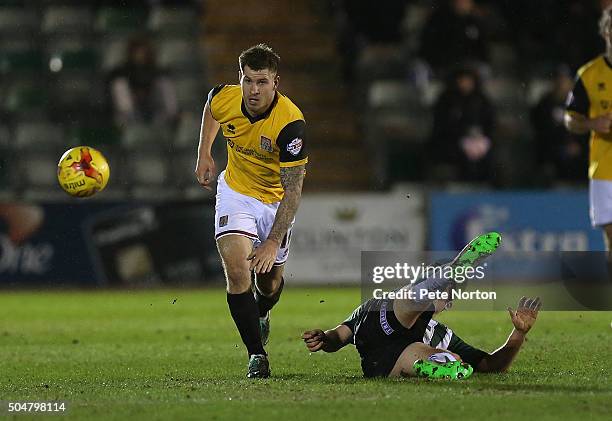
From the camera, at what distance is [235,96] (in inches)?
340

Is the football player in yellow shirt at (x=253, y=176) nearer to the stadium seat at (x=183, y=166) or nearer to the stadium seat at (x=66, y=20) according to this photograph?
the stadium seat at (x=183, y=166)

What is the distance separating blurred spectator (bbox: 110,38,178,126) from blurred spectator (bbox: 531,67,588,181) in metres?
4.98

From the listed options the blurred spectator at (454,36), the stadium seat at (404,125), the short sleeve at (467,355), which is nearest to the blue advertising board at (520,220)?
the stadium seat at (404,125)

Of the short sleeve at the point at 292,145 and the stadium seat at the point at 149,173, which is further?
the stadium seat at the point at 149,173

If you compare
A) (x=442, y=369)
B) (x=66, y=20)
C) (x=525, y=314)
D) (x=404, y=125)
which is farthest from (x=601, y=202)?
(x=66, y=20)

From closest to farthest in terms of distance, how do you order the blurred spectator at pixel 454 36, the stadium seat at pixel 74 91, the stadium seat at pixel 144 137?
the blurred spectator at pixel 454 36 < the stadium seat at pixel 144 137 < the stadium seat at pixel 74 91

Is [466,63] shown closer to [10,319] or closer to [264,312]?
[10,319]

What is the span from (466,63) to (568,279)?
356 centimetres

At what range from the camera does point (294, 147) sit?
814 cm

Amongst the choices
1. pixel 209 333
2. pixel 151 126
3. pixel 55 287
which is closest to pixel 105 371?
pixel 209 333

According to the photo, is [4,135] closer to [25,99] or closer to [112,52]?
[25,99]

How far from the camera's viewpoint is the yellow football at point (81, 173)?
9.07 metres

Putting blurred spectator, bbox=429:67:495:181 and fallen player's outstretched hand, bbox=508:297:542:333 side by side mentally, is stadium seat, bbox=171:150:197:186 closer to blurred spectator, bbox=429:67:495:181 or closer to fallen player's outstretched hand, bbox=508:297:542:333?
blurred spectator, bbox=429:67:495:181

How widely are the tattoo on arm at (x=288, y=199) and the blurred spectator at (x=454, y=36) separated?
982 centimetres
